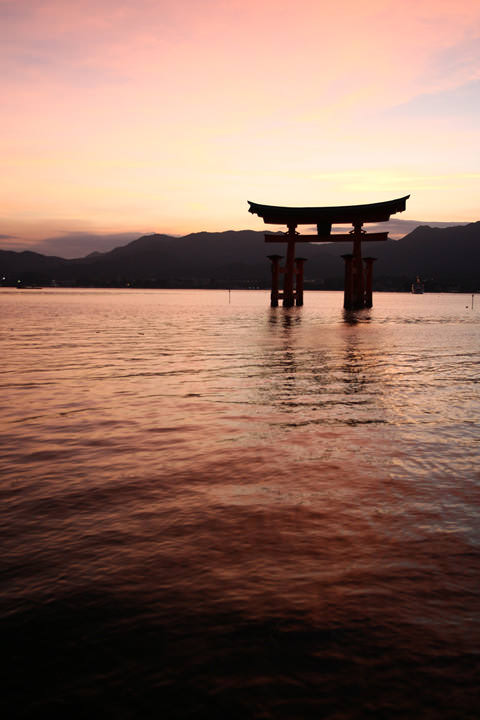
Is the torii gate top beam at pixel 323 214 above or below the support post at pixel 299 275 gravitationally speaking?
above

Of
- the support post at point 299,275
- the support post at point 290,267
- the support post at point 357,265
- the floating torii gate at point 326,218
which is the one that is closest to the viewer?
the floating torii gate at point 326,218

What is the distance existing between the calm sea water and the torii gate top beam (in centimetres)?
3182

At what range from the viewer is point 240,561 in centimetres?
386

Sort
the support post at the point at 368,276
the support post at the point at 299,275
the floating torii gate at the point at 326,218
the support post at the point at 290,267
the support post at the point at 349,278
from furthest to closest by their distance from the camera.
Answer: the support post at the point at 368,276, the support post at the point at 299,275, the support post at the point at 349,278, the support post at the point at 290,267, the floating torii gate at the point at 326,218

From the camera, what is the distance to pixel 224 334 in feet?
87.3

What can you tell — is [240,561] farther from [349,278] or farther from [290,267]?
[349,278]

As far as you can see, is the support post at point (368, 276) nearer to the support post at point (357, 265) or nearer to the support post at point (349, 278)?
A: the support post at point (349, 278)

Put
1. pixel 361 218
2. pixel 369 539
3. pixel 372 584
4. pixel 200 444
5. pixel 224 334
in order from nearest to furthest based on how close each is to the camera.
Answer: pixel 372 584 → pixel 369 539 → pixel 200 444 → pixel 224 334 → pixel 361 218

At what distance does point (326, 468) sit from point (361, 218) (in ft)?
119

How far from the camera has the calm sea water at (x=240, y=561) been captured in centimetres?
258

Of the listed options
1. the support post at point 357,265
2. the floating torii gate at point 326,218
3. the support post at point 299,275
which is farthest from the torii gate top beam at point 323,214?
the support post at point 299,275

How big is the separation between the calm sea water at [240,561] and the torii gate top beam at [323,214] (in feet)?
104

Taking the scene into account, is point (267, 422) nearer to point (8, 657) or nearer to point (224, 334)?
point (8, 657)

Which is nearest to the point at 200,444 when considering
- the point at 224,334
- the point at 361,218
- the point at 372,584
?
the point at 372,584
